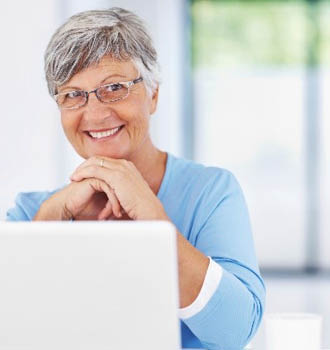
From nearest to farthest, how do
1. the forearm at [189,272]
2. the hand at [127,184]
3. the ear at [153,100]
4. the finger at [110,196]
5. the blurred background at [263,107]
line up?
the forearm at [189,272] < the hand at [127,184] < the finger at [110,196] < the ear at [153,100] < the blurred background at [263,107]

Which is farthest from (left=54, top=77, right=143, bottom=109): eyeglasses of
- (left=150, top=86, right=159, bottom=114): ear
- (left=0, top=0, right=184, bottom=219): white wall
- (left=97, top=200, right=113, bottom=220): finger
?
(left=0, top=0, right=184, bottom=219): white wall

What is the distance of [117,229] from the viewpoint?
952 mm

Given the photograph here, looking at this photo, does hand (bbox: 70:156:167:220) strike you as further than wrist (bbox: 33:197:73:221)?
No

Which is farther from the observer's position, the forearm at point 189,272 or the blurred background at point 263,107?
the blurred background at point 263,107

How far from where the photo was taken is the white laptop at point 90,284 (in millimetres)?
957

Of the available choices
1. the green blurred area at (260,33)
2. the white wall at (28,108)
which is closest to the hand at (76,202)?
the white wall at (28,108)

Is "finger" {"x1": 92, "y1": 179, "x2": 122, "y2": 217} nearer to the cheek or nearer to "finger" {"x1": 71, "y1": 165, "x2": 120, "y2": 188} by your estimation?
"finger" {"x1": 71, "y1": 165, "x2": 120, "y2": 188}

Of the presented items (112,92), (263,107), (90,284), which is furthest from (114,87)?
(263,107)

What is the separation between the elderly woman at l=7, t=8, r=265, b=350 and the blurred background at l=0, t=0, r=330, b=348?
5964 millimetres

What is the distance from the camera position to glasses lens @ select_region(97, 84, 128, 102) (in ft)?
5.71

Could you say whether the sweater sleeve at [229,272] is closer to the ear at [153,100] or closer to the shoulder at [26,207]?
the ear at [153,100]

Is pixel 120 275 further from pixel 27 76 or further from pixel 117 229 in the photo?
pixel 27 76

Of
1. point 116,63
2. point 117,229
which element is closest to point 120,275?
point 117,229

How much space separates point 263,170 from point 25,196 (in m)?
6.49
